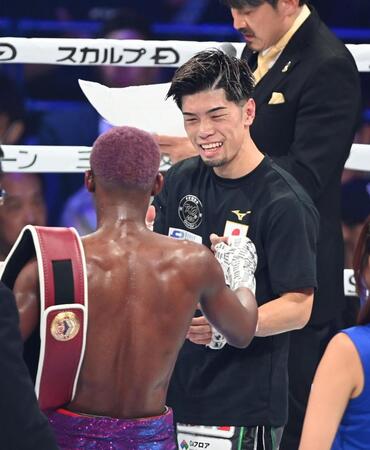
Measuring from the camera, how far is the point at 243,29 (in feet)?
13.5

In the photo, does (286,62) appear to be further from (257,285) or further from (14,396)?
(14,396)

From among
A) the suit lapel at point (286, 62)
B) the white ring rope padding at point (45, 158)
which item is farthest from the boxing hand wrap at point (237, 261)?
the white ring rope padding at point (45, 158)

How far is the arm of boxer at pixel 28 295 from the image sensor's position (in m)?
2.58

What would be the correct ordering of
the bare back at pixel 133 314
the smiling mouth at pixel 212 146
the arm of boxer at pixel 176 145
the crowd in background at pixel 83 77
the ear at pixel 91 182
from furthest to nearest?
the crowd in background at pixel 83 77 → the arm of boxer at pixel 176 145 → the smiling mouth at pixel 212 146 → the ear at pixel 91 182 → the bare back at pixel 133 314

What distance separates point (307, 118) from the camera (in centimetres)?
395

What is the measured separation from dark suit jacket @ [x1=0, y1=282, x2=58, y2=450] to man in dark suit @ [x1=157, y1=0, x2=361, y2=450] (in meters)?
2.05

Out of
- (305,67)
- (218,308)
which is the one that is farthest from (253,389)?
(305,67)

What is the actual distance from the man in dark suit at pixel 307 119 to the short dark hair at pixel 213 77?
515 mm

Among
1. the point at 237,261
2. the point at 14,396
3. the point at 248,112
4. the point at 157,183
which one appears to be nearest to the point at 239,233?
the point at 237,261

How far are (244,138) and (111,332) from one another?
3.14ft

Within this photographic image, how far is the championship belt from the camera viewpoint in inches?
101

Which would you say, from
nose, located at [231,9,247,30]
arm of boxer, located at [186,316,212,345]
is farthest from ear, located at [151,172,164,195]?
nose, located at [231,9,247,30]

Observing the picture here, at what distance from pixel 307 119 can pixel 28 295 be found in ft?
5.39

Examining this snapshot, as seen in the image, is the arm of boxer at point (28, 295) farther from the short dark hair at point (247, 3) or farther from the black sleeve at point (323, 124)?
the short dark hair at point (247, 3)
